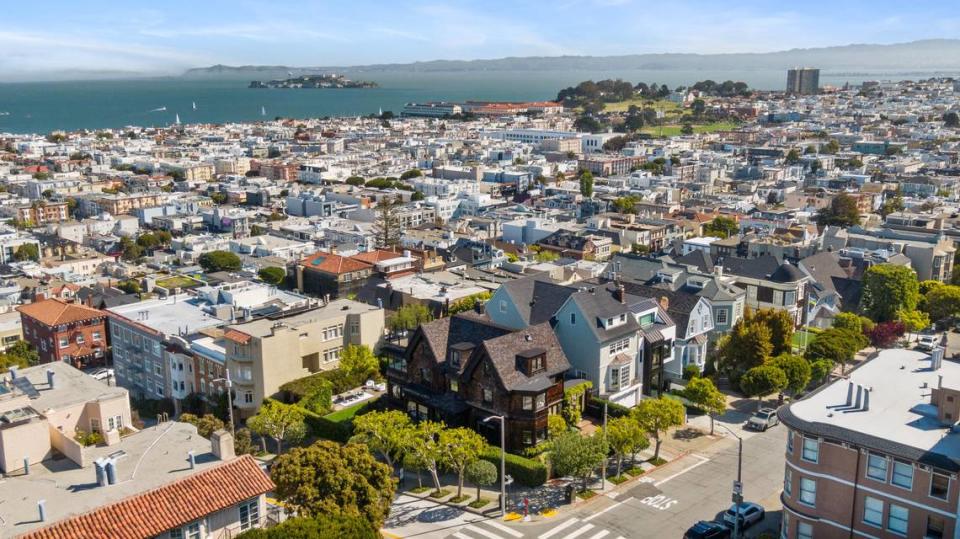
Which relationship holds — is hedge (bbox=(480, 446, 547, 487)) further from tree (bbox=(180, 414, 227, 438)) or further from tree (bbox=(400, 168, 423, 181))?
tree (bbox=(400, 168, 423, 181))

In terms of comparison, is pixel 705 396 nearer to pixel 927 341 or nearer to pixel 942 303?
pixel 927 341

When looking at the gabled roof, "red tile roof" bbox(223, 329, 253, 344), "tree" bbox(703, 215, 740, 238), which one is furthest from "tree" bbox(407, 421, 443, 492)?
"tree" bbox(703, 215, 740, 238)

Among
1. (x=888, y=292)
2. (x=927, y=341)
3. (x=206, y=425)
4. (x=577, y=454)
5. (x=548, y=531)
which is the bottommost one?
(x=548, y=531)

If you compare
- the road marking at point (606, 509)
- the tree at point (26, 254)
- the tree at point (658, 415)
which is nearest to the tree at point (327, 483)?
the road marking at point (606, 509)

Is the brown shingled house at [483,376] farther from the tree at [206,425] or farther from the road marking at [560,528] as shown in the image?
the tree at [206,425]

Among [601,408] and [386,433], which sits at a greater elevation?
[386,433]

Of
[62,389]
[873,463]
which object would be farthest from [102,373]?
[873,463]

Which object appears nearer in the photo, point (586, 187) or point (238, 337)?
point (238, 337)
